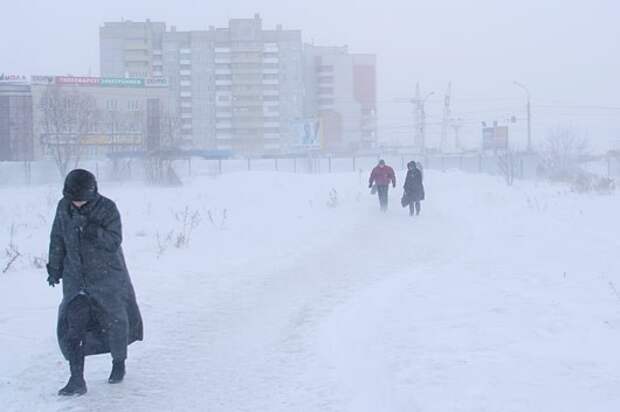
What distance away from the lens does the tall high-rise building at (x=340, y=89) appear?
116125mm

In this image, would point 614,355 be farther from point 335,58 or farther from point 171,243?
point 335,58

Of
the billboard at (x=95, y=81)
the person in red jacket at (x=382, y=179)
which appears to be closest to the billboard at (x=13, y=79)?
the billboard at (x=95, y=81)

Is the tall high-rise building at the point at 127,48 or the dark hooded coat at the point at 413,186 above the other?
the tall high-rise building at the point at 127,48

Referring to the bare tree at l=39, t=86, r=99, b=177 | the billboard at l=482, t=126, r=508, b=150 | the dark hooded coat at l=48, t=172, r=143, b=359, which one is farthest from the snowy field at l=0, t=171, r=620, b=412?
the billboard at l=482, t=126, r=508, b=150

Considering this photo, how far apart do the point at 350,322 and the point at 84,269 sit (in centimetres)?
365

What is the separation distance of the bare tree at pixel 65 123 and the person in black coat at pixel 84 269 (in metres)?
53.4

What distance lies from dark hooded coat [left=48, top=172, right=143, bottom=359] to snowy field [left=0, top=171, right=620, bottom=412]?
576mm

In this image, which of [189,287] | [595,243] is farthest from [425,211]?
[189,287]

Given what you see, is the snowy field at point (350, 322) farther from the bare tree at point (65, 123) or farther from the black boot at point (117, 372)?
the bare tree at point (65, 123)

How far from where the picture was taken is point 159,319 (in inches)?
380

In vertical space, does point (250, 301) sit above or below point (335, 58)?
below

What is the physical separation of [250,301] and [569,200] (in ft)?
66.9

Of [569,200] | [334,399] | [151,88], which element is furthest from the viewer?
[151,88]

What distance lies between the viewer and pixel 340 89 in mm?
116812
